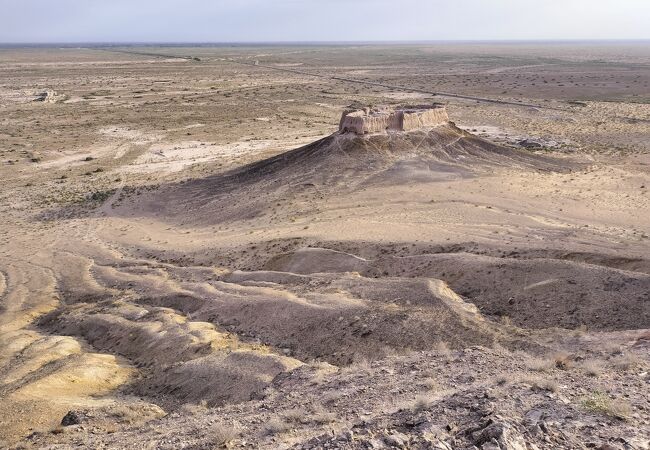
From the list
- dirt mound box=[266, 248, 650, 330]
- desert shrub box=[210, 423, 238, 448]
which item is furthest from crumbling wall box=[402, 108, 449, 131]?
desert shrub box=[210, 423, 238, 448]

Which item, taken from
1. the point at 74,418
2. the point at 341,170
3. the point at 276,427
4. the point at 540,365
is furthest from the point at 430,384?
the point at 341,170

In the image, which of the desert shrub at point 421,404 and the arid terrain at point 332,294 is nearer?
the desert shrub at point 421,404

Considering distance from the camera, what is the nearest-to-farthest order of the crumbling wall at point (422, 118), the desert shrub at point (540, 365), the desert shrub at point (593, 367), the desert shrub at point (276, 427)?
the desert shrub at point (276, 427)
the desert shrub at point (593, 367)
the desert shrub at point (540, 365)
the crumbling wall at point (422, 118)

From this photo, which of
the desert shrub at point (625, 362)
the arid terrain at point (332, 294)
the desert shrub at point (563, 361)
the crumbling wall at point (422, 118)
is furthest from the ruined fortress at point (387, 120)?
the desert shrub at point (625, 362)

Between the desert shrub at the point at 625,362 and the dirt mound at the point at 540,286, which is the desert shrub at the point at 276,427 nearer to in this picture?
the desert shrub at the point at 625,362

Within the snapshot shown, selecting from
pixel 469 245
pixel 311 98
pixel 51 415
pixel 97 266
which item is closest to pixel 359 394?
pixel 51 415

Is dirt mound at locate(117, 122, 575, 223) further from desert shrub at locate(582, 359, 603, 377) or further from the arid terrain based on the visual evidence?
desert shrub at locate(582, 359, 603, 377)
